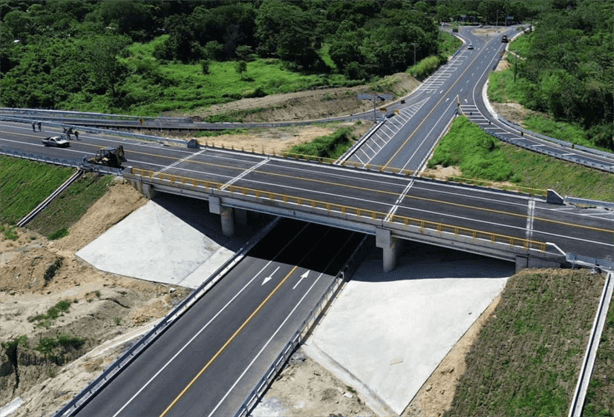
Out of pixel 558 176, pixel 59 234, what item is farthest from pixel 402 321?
pixel 59 234

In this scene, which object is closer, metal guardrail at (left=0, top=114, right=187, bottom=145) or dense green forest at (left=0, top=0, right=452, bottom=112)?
metal guardrail at (left=0, top=114, right=187, bottom=145)

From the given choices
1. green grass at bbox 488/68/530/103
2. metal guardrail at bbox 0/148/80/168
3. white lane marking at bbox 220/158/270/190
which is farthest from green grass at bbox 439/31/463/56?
metal guardrail at bbox 0/148/80/168

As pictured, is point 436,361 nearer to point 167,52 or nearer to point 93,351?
point 93,351

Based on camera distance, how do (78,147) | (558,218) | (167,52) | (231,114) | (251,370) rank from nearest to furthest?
(251,370), (558,218), (78,147), (231,114), (167,52)

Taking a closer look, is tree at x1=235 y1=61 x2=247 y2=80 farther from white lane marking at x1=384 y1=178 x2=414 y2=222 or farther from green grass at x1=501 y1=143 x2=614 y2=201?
white lane marking at x1=384 y1=178 x2=414 y2=222

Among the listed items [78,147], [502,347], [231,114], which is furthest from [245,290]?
[231,114]
